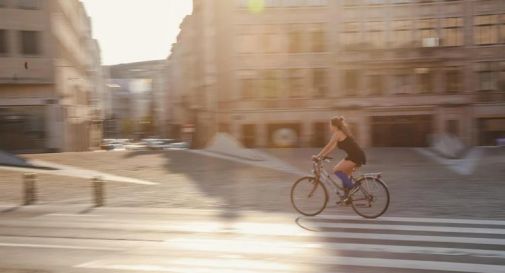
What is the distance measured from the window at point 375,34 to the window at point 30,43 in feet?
74.7

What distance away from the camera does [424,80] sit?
1709 inches

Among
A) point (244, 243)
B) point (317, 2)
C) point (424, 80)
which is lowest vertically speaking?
point (244, 243)

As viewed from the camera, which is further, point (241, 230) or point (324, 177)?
point (324, 177)

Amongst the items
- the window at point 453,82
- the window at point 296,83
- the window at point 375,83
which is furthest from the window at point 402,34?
the window at point 296,83

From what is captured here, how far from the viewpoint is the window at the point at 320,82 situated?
43.9 metres

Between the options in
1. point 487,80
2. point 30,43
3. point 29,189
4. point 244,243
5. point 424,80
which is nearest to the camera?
point 244,243

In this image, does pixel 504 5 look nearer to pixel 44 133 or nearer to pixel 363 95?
pixel 363 95

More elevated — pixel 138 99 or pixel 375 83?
pixel 138 99

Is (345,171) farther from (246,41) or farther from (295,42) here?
(246,41)

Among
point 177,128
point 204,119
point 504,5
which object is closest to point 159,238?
point 504,5

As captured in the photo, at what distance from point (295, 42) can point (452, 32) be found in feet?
37.2

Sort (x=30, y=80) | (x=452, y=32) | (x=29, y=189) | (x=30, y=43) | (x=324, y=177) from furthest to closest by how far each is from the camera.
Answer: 1. (x=452, y=32)
2. (x=30, y=43)
3. (x=30, y=80)
4. (x=29, y=189)
5. (x=324, y=177)

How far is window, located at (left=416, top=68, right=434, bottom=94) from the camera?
43.3 m

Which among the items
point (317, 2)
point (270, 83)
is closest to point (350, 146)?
point (270, 83)
